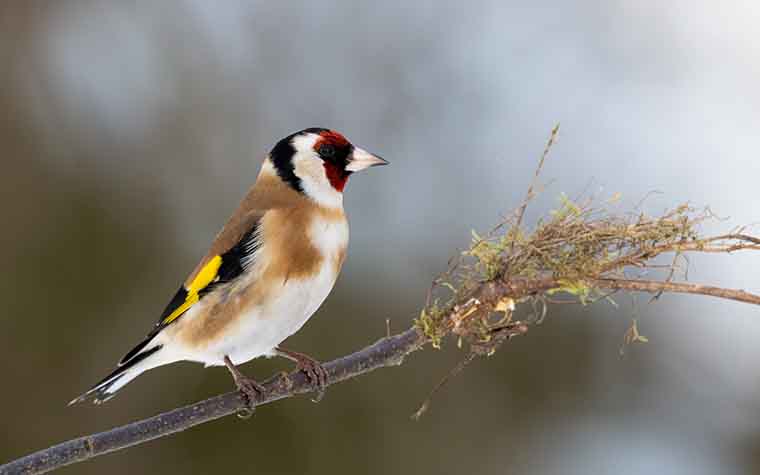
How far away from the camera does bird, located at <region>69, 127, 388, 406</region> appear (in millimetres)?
1687

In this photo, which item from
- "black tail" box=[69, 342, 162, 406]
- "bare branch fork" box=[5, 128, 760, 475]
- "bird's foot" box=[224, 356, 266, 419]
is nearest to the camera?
"bare branch fork" box=[5, 128, 760, 475]

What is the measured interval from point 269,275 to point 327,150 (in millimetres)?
263

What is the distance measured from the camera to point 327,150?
1688mm

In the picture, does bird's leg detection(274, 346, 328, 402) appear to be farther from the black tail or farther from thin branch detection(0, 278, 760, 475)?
the black tail

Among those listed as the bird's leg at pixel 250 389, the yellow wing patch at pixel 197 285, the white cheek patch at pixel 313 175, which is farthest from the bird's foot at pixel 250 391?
the white cheek patch at pixel 313 175

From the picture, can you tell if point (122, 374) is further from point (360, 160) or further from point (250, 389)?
point (360, 160)

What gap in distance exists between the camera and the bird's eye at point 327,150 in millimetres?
1684

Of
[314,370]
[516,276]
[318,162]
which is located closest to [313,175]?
[318,162]

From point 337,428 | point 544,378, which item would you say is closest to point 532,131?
point 544,378

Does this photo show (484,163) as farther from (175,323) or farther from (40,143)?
(175,323)

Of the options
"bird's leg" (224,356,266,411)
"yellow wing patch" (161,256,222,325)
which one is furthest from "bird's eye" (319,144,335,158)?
"bird's leg" (224,356,266,411)

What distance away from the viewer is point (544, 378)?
11.5 ft

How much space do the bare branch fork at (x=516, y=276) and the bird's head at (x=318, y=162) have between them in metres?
0.32

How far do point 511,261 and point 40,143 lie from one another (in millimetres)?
3116
